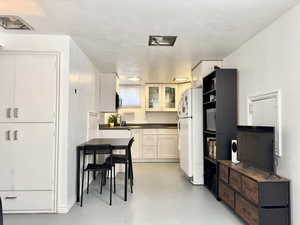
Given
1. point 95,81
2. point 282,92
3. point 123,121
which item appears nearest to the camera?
point 282,92

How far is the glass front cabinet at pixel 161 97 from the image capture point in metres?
7.80

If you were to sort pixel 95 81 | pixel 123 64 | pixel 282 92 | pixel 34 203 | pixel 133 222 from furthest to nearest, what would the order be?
pixel 95 81 < pixel 123 64 < pixel 34 203 < pixel 133 222 < pixel 282 92

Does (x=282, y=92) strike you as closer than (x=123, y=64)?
Yes

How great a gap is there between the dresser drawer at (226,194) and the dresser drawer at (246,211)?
169mm

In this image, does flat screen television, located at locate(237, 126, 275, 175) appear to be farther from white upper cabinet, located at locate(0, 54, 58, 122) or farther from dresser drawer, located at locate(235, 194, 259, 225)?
white upper cabinet, located at locate(0, 54, 58, 122)

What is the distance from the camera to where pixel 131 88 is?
7.93 m

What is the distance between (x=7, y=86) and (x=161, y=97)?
5017 millimetres

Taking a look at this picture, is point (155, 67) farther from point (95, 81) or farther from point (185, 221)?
point (185, 221)

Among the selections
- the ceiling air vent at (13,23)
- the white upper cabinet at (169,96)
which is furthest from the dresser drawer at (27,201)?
the white upper cabinet at (169,96)

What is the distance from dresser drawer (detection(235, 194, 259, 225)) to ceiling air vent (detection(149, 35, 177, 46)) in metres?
2.29

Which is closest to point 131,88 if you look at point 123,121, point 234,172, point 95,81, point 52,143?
point 123,121

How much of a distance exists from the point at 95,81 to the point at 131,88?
8.01 feet

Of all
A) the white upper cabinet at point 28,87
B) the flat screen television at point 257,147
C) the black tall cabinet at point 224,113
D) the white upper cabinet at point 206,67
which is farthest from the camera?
the white upper cabinet at point 206,67

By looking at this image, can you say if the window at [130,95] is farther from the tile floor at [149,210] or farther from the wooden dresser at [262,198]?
the wooden dresser at [262,198]
